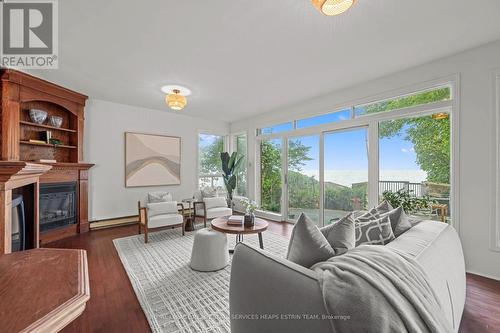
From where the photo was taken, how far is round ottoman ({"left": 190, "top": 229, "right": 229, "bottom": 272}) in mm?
2604

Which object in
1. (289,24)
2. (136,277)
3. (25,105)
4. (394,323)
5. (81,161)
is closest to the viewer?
(394,323)

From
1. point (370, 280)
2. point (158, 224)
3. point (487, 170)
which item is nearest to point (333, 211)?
point (487, 170)

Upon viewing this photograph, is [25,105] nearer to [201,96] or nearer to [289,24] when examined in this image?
[201,96]

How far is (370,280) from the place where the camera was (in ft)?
2.79

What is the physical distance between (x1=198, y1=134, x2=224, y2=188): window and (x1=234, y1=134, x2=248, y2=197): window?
1.61ft

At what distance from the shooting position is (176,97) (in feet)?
11.4

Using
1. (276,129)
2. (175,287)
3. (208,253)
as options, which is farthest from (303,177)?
(175,287)

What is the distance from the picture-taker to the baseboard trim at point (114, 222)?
14.4ft

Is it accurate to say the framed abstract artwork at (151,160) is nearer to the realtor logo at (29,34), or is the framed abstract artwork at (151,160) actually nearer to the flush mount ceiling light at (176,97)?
the flush mount ceiling light at (176,97)

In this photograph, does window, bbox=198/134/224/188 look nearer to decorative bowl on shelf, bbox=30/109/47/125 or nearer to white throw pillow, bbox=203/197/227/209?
white throw pillow, bbox=203/197/227/209

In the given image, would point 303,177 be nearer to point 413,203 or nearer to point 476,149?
point 413,203

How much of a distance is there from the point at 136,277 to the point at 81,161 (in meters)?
2.95

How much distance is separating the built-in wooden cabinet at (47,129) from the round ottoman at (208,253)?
9.17ft

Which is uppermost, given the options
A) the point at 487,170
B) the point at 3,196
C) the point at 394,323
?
the point at 487,170
